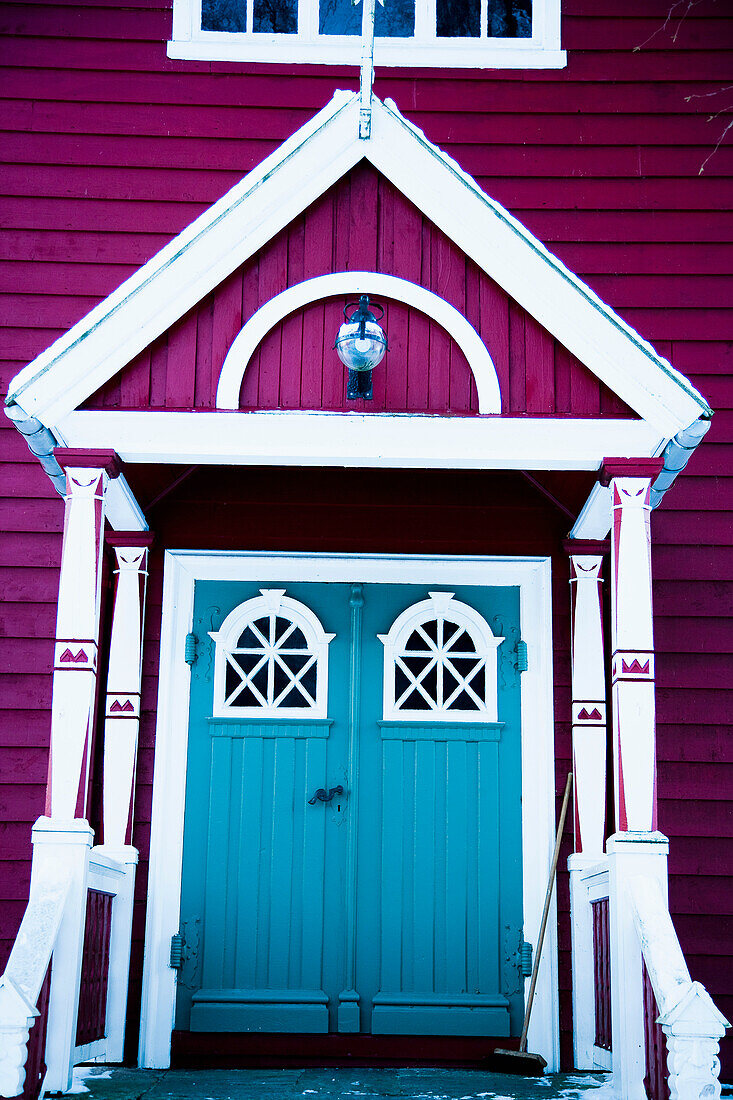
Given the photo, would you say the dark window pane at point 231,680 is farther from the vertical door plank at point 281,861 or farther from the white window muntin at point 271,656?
the vertical door plank at point 281,861

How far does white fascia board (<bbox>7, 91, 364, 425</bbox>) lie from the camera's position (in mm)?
4840

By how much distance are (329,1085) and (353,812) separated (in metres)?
1.35

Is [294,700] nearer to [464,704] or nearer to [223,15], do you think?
[464,704]

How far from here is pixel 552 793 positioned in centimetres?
594

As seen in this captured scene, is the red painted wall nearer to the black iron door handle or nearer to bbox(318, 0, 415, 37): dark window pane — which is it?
bbox(318, 0, 415, 37): dark window pane

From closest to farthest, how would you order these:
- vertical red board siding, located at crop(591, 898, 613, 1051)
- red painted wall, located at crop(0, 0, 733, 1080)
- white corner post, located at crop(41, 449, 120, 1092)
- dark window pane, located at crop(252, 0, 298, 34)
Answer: white corner post, located at crop(41, 449, 120, 1092), vertical red board siding, located at crop(591, 898, 613, 1051), red painted wall, located at crop(0, 0, 733, 1080), dark window pane, located at crop(252, 0, 298, 34)

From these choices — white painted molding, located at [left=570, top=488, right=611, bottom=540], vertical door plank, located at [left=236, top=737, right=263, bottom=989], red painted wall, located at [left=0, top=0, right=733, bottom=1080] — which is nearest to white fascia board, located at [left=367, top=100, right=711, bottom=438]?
white painted molding, located at [left=570, top=488, right=611, bottom=540]

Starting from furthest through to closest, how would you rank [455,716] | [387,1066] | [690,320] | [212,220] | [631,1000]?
1. [690,320]
2. [455,716]
3. [387,1066]
4. [212,220]
5. [631,1000]

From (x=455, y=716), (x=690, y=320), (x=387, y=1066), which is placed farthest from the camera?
(x=690, y=320)

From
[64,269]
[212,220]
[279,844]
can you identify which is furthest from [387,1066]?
[64,269]

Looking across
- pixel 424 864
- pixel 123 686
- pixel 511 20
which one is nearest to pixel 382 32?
pixel 511 20

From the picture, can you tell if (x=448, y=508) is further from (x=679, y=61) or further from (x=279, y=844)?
(x=679, y=61)

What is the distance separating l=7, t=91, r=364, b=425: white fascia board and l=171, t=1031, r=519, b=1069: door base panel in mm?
2858

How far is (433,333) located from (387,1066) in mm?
3181
